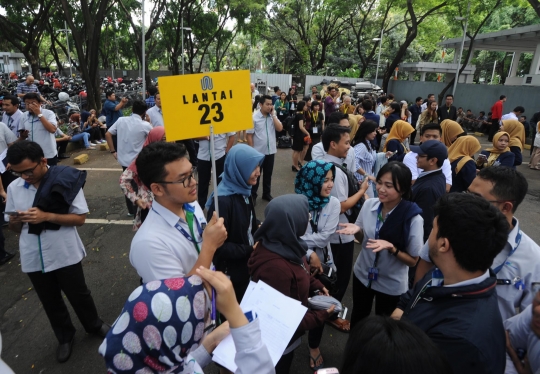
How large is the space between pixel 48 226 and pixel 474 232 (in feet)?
9.49

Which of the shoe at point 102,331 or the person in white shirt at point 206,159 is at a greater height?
the person in white shirt at point 206,159

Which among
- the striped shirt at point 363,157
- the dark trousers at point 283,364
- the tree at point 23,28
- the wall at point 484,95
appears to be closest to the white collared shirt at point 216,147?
the striped shirt at point 363,157

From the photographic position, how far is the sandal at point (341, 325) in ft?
10.7

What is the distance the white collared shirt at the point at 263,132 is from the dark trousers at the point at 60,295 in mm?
3861

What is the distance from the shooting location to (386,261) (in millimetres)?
2631

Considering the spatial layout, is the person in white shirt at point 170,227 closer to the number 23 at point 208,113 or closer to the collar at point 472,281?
the number 23 at point 208,113

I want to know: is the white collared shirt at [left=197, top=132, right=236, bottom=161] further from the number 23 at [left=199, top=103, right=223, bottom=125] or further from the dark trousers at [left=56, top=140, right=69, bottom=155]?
the dark trousers at [left=56, top=140, right=69, bottom=155]

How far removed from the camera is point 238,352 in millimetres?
1264

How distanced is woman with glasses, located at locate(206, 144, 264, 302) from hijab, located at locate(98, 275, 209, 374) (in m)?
1.38

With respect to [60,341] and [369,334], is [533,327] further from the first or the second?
[60,341]

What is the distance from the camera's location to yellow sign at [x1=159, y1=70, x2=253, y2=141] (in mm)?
1990

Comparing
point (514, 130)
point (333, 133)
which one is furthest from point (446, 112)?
point (333, 133)

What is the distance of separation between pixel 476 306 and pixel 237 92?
5.75ft

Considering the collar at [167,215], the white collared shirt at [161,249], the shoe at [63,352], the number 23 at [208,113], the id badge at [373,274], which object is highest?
the number 23 at [208,113]
